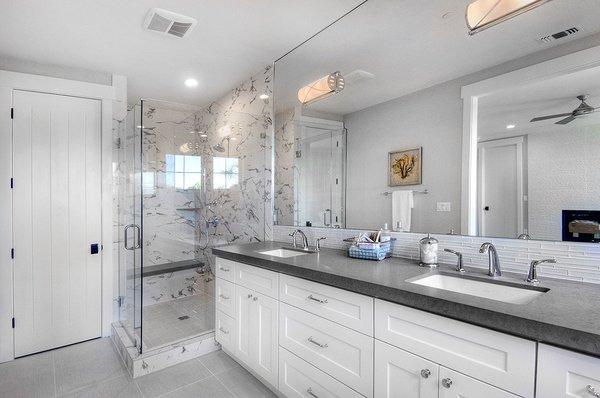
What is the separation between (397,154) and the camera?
1.94m

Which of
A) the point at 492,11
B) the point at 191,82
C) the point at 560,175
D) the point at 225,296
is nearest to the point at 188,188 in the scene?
the point at 191,82

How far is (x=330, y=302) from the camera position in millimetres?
1549

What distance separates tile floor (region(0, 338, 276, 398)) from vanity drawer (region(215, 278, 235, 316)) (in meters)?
0.44

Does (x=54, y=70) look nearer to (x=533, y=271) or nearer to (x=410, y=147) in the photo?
(x=410, y=147)

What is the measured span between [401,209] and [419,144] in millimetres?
405

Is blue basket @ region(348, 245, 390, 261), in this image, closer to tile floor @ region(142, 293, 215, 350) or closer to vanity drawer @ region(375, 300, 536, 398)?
vanity drawer @ region(375, 300, 536, 398)

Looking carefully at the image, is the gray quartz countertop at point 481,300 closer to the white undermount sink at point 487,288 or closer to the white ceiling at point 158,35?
the white undermount sink at point 487,288

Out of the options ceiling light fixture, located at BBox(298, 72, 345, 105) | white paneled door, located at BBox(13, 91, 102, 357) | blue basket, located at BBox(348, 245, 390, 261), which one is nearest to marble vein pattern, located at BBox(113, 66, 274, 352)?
white paneled door, located at BBox(13, 91, 102, 357)

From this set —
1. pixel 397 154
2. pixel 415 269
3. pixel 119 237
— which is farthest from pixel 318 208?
pixel 119 237

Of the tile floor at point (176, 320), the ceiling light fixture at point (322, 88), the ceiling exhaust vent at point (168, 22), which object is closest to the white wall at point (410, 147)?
the ceiling light fixture at point (322, 88)

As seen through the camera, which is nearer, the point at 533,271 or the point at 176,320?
the point at 533,271

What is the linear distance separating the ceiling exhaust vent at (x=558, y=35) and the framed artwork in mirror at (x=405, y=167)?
714 millimetres

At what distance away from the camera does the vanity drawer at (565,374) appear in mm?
821

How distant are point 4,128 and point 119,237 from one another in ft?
4.27
